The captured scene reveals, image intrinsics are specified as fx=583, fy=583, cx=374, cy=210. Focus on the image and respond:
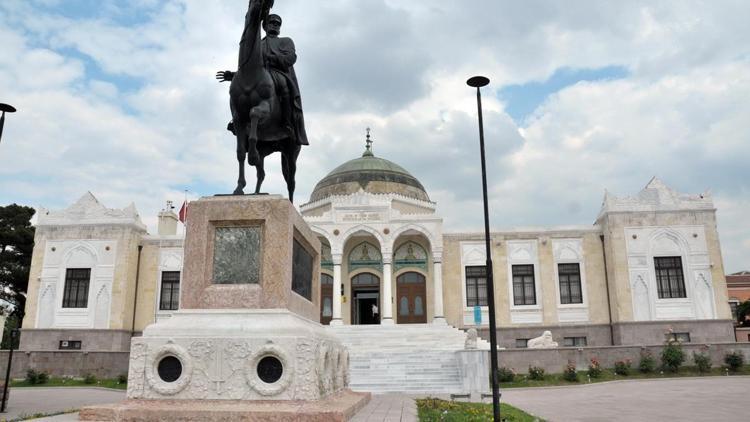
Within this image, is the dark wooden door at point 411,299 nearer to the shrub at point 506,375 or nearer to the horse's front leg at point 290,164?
the shrub at point 506,375

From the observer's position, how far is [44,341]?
26.5m

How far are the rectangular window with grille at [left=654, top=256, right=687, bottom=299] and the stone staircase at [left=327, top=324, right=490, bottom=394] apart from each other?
930 centimetres

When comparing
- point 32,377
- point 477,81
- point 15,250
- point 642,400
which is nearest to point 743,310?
point 642,400

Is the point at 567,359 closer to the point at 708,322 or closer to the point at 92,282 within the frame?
the point at 708,322

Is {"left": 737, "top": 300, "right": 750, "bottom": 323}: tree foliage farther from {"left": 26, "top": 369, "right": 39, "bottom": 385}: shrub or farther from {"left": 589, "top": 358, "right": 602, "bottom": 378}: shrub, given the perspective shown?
{"left": 26, "top": 369, "right": 39, "bottom": 385}: shrub

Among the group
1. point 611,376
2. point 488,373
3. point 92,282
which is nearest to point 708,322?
point 611,376

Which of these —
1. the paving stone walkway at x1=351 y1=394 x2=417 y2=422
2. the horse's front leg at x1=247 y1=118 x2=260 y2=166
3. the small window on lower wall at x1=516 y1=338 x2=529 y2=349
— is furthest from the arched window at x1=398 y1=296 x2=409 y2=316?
the horse's front leg at x1=247 y1=118 x2=260 y2=166

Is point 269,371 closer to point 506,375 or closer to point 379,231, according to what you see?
point 506,375

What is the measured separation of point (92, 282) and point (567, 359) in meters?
21.1

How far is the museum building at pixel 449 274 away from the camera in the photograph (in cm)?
2578

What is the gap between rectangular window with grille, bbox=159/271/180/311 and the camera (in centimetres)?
2803

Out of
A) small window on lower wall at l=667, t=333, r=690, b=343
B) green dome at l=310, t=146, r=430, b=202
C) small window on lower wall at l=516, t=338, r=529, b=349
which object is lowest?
small window on lower wall at l=516, t=338, r=529, b=349

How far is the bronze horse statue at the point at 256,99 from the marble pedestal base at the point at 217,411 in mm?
2648

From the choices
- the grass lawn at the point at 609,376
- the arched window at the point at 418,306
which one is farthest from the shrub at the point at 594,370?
the arched window at the point at 418,306
